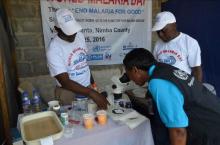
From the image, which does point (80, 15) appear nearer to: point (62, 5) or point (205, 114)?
point (62, 5)

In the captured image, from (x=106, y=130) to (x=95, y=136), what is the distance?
80mm

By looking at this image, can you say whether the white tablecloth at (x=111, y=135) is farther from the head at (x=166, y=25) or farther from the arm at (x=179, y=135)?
the head at (x=166, y=25)

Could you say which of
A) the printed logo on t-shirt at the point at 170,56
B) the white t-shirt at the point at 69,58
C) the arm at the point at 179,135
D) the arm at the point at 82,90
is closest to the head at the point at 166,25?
the printed logo on t-shirt at the point at 170,56

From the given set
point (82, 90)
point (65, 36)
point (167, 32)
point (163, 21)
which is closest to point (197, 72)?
point (167, 32)

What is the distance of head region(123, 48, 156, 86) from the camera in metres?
1.25

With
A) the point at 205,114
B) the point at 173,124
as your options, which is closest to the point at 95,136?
the point at 173,124

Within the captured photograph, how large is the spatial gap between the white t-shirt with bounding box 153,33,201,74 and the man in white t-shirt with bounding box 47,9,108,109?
755 millimetres

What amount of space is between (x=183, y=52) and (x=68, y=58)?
0.99 metres

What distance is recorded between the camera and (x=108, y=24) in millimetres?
3000

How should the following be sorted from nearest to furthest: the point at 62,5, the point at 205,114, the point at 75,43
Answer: the point at 205,114 < the point at 75,43 < the point at 62,5

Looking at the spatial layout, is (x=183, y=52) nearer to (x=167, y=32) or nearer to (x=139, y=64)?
(x=167, y=32)

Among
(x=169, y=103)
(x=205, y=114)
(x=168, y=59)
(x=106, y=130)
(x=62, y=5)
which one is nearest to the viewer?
(x=169, y=103)

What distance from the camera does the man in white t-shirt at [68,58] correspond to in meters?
1.67

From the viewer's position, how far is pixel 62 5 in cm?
267
